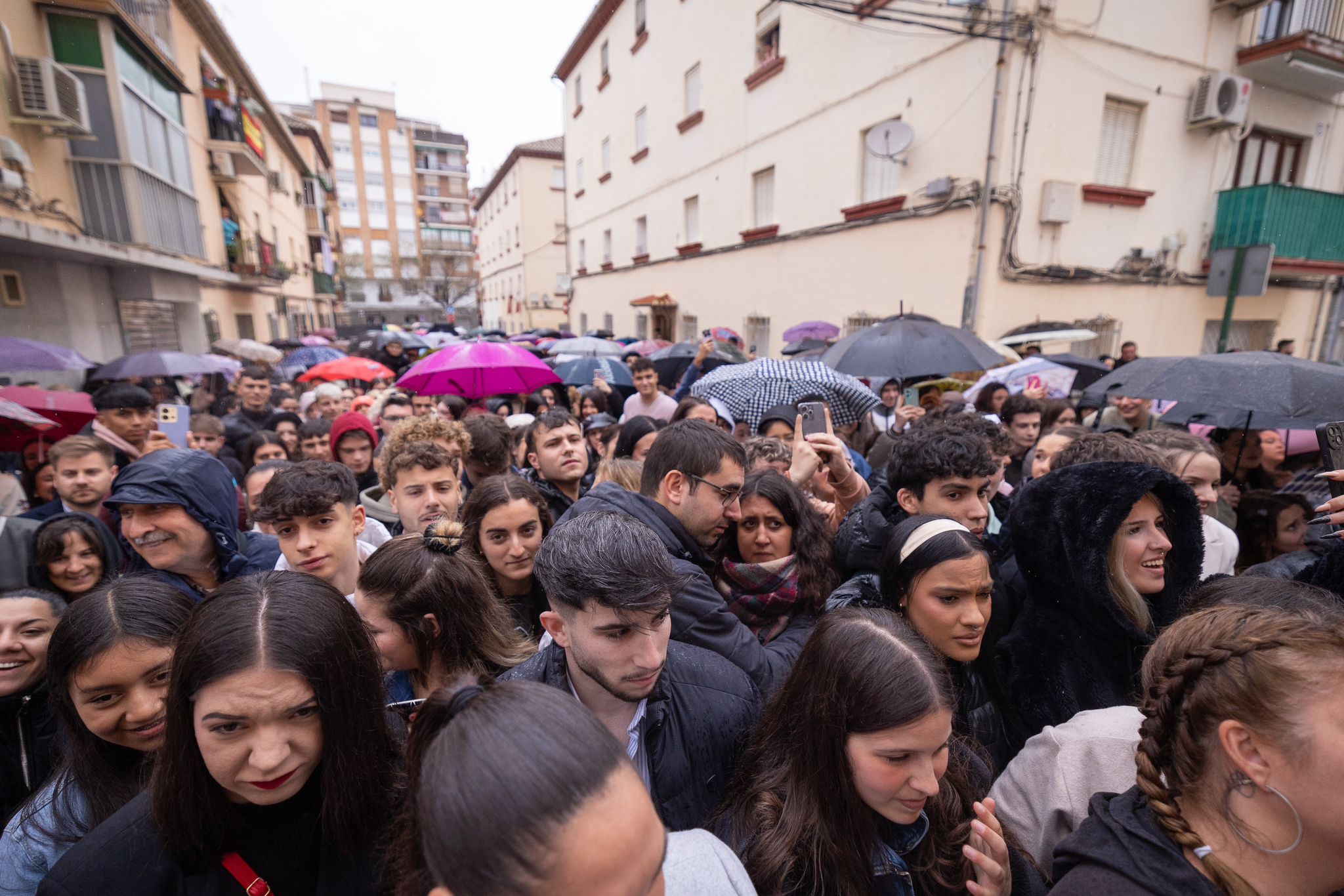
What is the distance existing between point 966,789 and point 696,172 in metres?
14.3

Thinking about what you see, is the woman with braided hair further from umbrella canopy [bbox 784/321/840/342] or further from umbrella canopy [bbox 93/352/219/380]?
umbrella canopy [bbox 784/321/840/342]

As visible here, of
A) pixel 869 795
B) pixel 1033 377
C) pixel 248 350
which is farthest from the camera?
pixel 248 350

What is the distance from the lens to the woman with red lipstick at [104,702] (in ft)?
4.78

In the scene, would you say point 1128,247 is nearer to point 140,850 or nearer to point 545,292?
point 140,850

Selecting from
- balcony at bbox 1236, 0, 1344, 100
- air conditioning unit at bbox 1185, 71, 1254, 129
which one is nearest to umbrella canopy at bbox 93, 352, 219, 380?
air conditioning unit at bbox 1185, 71, 1254, 129

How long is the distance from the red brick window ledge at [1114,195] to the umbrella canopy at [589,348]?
7.23 meters

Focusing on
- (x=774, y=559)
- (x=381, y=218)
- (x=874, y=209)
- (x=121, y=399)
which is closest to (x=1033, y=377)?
(x=874, y=209)

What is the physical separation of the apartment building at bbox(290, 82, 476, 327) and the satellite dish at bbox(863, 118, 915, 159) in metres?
42.2

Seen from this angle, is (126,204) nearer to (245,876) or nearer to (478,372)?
(478,372)

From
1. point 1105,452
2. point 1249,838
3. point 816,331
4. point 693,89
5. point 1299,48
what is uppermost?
point 693,89

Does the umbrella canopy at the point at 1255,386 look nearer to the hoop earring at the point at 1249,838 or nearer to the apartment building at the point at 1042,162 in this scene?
the hoop earring at the point at 1249,838

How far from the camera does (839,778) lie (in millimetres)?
1383

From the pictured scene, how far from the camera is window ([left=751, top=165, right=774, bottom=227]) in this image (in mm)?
11383

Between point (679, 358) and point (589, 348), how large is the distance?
2.61 meters
